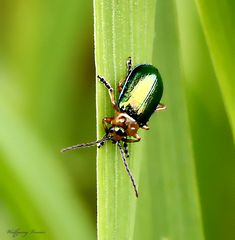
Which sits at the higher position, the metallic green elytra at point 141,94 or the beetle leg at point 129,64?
the metallic green elytra at point 141,94

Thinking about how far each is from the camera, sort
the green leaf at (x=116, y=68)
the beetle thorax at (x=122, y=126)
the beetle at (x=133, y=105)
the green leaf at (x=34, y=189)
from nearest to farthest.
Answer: the green leaf at (x=116, y=68) → the beetle at (x=133, y=105) → the beetle thorax at (x=122, y=126) → the green leaf at (x=34, y=189)

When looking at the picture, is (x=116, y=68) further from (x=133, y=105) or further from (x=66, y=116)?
(x=66, y=116)

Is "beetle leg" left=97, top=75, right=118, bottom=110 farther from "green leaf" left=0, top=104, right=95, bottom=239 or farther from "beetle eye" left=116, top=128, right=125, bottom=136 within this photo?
"green leaf" left=0, top=104, right=95, bottom=239

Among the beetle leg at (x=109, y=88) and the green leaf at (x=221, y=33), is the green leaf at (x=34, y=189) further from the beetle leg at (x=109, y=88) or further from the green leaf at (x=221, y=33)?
the green leaf at (x=221, y=33)

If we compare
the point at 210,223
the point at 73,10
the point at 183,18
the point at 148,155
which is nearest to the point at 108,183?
the point at 148,155


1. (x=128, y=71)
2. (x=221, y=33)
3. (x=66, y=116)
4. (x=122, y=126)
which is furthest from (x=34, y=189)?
(x=221, y=33)

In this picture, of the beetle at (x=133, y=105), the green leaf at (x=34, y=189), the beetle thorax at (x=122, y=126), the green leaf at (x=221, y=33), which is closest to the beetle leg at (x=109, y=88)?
the beetle at (x=133, y=105)
